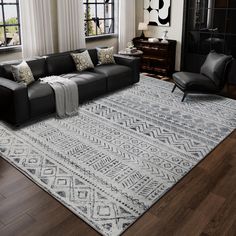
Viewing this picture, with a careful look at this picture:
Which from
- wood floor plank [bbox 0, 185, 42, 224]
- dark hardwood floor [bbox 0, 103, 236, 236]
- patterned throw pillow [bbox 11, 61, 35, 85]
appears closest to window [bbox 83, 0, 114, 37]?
patterned throw pillow [bbox 11, 61, 35, 85]

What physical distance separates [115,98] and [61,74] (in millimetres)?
994

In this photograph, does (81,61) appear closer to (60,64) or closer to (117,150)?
(60,64)

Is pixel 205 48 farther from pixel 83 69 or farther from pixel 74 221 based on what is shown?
pixel 74 221

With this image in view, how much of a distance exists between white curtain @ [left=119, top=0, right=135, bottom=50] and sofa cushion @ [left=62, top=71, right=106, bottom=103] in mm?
2034

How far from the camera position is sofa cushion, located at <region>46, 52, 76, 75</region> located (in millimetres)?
5078

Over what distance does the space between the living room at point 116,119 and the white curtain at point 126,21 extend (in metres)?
0.03

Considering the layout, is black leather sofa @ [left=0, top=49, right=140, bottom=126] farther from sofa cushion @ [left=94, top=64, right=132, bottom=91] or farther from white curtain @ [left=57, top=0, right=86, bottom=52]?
white curtain @ [left=57, top=0, right=86, bottom=52]

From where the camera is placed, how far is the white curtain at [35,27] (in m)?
5.06

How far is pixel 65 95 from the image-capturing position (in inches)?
180

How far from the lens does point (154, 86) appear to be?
19.6ft

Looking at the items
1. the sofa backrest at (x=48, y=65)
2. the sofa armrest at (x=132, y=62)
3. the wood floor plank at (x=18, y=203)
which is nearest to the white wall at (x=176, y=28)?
the sofa armrest at (x=132, y=62)

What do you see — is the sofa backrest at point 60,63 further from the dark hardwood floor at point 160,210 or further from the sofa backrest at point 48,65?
the dark hardwood floor at point 160,210

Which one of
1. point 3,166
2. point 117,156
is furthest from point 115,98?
point 3,166

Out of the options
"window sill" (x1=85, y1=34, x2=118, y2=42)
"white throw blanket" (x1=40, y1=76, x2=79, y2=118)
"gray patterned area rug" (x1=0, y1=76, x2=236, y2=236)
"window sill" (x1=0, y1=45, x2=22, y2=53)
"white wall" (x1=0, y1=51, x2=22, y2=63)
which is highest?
"window sill" (x1=85, y1=34, x2=118, y2=42)
